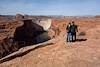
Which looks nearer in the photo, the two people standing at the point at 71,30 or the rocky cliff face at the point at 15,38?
the two people standing at the point at 71,30

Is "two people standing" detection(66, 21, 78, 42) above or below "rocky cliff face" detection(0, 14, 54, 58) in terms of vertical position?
above

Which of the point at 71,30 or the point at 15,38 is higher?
the point at 71,30

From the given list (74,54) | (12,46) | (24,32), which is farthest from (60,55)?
(24,32)

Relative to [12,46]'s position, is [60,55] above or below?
above

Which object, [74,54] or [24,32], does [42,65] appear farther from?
[24,32]

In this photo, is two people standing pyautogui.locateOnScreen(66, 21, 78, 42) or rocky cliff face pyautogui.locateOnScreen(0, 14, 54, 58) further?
rocky cliff face pyautogui.locateOnScreen(0, 14, 54, 58)

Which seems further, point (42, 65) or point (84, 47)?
point (84, 47)

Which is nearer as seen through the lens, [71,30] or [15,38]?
[71,30]

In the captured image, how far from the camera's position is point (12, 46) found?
35688mm

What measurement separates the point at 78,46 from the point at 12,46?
73.4 ft

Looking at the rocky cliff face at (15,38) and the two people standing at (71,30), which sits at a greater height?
the two people standing at (71,30)

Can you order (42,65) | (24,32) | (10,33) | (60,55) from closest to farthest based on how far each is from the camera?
(42,65)
(60,55)
(10,33)
(24,32)

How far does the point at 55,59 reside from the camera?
12.1m

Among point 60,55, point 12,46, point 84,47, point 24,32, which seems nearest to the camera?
point 60,55
